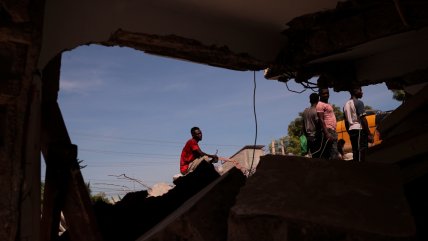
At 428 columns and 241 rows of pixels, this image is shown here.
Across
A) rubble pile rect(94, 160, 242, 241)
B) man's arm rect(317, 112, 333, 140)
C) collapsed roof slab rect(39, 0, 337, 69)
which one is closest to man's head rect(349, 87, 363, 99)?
man's arm rect(317, 112, 333, 140)

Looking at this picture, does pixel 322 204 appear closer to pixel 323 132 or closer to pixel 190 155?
pixel 323 132

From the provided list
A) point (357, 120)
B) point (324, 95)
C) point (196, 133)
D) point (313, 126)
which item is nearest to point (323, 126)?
point (313, 126)

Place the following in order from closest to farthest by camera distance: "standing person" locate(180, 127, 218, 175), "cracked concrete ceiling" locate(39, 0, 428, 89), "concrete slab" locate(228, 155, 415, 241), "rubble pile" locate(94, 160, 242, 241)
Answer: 1. "concrete slab" locate(228, 155, 415, 241)
2. "rubble pile" locate(94, 160, 242, 241)
3. "cracked concrete ceiling" locate(39, 0, 428, 89)
4. "standing person" locate(180, 127, 218, 175)

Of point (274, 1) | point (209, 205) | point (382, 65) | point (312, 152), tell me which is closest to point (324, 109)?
point (312, 152)

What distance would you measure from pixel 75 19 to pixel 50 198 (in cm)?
141

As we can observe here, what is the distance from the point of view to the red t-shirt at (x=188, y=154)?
6043 mm

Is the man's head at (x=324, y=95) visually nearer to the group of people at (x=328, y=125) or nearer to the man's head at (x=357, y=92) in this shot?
the group of people at (x=328, y=125)

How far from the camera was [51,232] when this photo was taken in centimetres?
255

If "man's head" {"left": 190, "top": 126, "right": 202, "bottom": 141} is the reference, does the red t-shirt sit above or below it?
below

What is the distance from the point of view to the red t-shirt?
604 centimetres

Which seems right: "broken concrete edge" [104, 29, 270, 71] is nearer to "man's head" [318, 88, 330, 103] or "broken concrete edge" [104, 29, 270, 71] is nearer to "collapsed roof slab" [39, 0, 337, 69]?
"collapsed roof slab" [39, 0, 337, 69]

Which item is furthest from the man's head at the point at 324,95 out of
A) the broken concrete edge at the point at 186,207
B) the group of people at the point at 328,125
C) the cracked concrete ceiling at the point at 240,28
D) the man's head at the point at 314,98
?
the broken concrete edge at the point at 186,207

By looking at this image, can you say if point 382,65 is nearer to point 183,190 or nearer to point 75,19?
point 183,190

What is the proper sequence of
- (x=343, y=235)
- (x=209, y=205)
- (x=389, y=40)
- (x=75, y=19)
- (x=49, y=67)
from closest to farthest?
(x=343, y=235) → (x=209, y=205) → (x=49, y=67) → (x=75, y=19) → (x=389, y=40)
